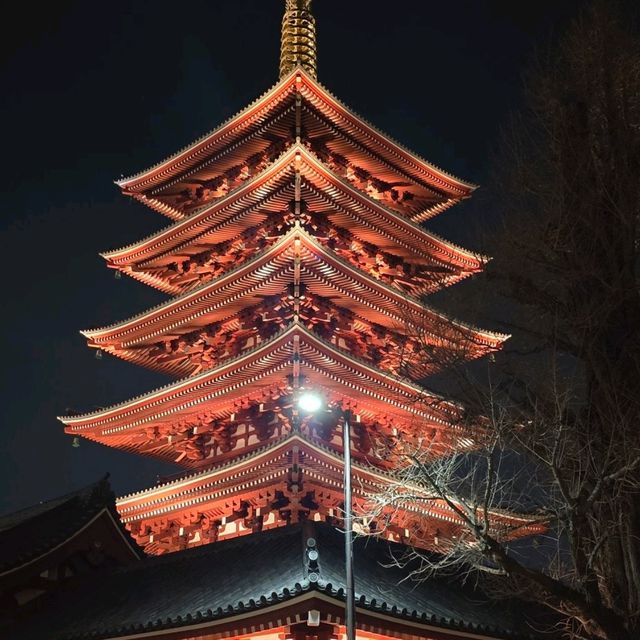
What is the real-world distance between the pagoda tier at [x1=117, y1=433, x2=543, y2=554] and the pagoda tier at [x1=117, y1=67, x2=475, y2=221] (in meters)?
8.17

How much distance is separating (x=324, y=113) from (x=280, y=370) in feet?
24.8

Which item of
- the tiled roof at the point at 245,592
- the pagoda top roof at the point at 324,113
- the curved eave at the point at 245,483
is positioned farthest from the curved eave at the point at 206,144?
the tiled roof at the point at 245,592

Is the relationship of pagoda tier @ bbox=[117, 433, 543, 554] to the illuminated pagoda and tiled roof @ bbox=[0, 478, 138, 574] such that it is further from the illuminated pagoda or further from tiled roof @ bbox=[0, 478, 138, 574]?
tiled roof @ bbox=[0, 478, 138, 574]

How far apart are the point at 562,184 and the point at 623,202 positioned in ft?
2.63

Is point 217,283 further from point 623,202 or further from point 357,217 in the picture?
point 623,202

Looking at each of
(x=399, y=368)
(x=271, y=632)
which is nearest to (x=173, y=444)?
(x=399, y=368)

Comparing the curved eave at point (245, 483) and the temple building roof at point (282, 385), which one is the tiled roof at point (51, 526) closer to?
the curved eave at point (245, 483)

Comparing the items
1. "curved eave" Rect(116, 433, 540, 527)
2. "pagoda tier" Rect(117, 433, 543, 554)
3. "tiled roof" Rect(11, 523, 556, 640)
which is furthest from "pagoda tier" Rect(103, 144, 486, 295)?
"tiled roof" Rect(11, 523, 556, 640)

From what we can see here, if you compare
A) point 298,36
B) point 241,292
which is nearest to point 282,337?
point 241,292

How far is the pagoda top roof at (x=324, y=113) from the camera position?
19.7 meters

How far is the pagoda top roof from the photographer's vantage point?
19.7 meters

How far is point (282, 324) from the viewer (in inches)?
706

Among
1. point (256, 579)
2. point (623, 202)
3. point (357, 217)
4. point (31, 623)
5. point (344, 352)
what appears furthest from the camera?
point (357, 217)

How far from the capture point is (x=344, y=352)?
16.3m
